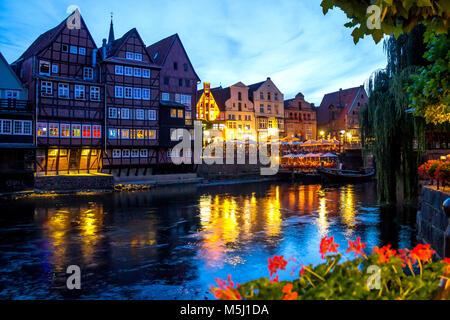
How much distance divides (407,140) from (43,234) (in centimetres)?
1790

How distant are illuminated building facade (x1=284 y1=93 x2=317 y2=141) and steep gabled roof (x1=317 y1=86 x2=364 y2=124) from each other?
12.8ft

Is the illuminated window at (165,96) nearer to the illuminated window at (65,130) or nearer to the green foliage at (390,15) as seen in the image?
the illuminated window at (65,130)

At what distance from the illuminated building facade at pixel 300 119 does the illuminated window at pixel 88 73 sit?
37.4 metres

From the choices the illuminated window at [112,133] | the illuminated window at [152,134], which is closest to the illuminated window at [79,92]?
the illuminated window at [112,133]

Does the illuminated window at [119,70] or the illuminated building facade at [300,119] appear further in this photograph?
the illuminated building facade at [300,119]

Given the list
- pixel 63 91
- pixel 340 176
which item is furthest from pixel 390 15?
pixel 340 176

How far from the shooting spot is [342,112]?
229ft

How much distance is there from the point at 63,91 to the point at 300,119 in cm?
4433

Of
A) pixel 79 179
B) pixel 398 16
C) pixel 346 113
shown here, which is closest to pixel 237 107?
pixel 346 113

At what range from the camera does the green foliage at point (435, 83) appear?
7.37 m

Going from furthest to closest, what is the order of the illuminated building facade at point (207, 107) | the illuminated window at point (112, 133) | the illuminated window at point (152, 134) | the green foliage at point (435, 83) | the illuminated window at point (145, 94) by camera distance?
the illuminated building facade at point (207, 107) → the illuminated window at point (152, 134) → the illuminated window at point (145, 94) → the illuminated window at point (112, 133) → the green foliage at point (435, 83)

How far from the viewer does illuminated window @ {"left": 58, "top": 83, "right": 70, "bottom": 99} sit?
→ 119ft

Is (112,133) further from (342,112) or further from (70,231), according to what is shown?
(342,112)

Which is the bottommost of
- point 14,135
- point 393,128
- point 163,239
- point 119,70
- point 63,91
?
point 163,239
